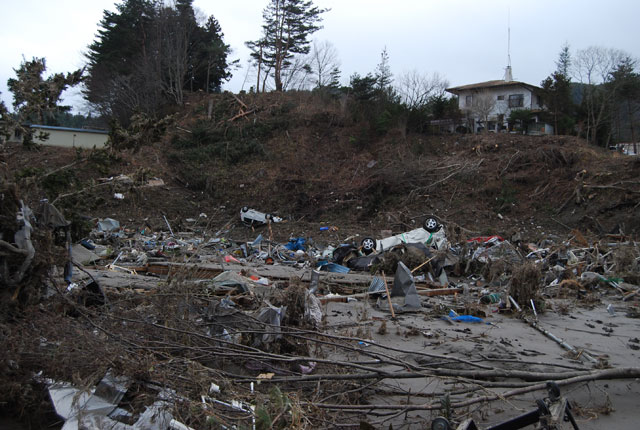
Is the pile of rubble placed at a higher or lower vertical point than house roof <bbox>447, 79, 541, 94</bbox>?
lower

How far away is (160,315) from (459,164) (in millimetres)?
20334

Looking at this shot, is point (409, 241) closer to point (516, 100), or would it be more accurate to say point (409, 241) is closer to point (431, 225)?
point (431, 225)

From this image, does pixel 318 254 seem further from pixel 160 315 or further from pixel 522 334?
pixel 160 315

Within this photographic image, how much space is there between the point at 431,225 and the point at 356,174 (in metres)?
7.07

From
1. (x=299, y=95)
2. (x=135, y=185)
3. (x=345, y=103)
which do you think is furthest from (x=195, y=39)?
(x=135, y=185)

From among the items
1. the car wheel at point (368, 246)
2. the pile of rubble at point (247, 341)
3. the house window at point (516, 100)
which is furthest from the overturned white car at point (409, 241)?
the house window at point (516, 100)

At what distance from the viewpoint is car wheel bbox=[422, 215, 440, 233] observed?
17.2 meters

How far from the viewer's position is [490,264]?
1141 cm

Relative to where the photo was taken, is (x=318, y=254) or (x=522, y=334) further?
(x=318, y=254)

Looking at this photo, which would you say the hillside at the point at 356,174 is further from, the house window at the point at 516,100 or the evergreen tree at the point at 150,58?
the house window at the point at 516,100

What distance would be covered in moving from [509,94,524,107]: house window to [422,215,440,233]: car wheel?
19485 mm

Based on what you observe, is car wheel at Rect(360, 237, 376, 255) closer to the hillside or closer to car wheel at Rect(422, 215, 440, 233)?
car wheel at Rect(422, 215, 440, 233)

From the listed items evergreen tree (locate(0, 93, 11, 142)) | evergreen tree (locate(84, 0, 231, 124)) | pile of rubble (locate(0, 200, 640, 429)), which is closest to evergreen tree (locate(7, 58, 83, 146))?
evergreen tree (locate(0, 93, 11, 142))

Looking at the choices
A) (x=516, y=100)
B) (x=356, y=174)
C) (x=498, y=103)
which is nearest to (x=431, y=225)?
(x=356, y=174)
